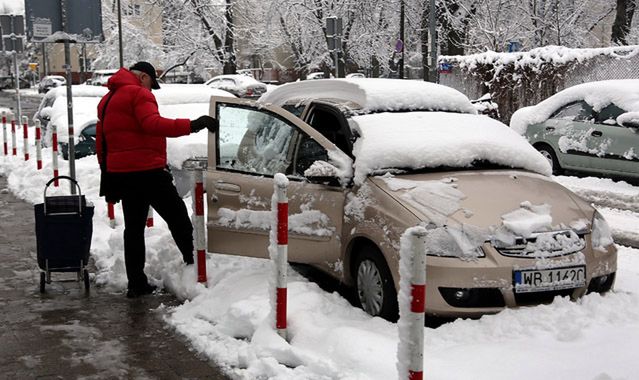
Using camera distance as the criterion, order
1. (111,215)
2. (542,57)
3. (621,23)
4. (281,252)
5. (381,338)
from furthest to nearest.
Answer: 1. (621,23)
2. (542,57)
3. (111,215)
4. (281,252)
5. (381,338)

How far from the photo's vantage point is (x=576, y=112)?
42.2ft

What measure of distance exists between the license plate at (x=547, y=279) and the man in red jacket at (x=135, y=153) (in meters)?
2.77

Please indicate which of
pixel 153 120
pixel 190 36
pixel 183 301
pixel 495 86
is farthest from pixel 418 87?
pixel 190 36

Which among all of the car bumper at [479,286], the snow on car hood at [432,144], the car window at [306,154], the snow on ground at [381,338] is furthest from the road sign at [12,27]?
the car bumper at [479,286]

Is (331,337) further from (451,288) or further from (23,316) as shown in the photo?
(23,316)

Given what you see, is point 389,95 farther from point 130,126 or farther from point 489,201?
point 130,126

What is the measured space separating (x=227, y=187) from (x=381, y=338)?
2.18 metres

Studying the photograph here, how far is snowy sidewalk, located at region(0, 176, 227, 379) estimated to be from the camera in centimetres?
475

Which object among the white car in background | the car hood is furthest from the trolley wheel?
the white car in background

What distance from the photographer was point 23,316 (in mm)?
5879

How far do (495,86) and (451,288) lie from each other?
18110mm

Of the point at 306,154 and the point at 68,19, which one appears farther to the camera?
the point at 68,19

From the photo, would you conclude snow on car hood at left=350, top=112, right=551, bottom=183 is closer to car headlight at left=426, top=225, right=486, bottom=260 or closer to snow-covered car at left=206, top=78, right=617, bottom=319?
snow-covered car at left=206, top=78, right=617, bottom=319

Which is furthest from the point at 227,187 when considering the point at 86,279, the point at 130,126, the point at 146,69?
the point at 86,279
